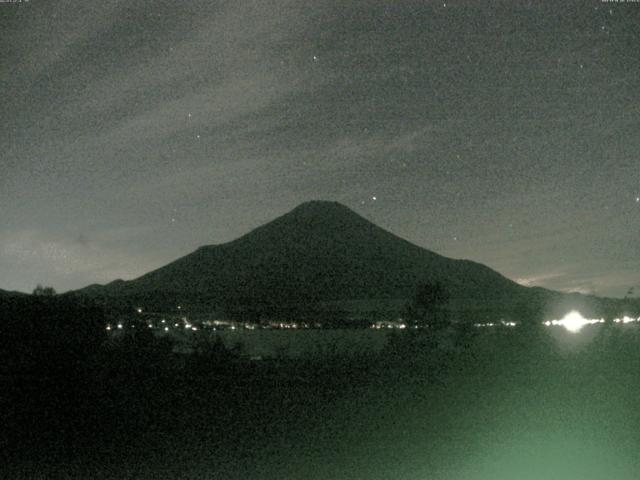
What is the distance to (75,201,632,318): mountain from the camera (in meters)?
48.3

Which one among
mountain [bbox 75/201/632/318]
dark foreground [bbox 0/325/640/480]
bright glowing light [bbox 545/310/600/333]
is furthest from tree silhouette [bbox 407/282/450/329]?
mountain [bbox 75/201/632/318]

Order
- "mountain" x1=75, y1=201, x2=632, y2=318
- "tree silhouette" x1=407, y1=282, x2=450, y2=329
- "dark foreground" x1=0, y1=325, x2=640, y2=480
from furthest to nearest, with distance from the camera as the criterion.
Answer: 1. "mountain" x1=75, y1=201, x2=632, y2=318
2. "tree silhouette" x1=407, y1=282, x2=450, y2=329
3. "dark foreground" x1=0, y1=325, x2=640, y2=480

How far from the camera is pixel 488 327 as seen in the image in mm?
25234

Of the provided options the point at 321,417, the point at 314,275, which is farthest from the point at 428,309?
the point at 314,275

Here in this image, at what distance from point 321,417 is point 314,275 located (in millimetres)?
45715

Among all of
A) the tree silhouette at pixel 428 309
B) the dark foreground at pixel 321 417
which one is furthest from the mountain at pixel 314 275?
the dark foreground at pixel 321 417

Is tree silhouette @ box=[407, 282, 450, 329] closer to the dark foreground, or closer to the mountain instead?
the dark foreground

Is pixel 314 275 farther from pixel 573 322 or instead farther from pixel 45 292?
pixel 45 292

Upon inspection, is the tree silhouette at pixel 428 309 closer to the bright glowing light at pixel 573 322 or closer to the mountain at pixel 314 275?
the bright glowing light at pixel 573 322

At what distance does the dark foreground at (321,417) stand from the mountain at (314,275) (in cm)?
2235

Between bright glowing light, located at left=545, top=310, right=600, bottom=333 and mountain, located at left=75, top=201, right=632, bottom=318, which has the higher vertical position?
mountain, located at left=75, top=201, right=632, bottom=318

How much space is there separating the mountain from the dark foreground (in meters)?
22.3

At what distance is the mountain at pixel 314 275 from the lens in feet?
158

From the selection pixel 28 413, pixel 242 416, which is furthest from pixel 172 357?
pixel 28 413
